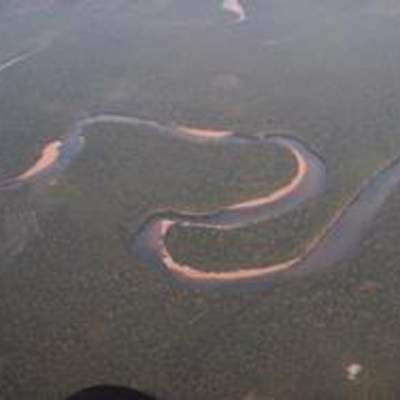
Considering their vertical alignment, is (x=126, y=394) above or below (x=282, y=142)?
above

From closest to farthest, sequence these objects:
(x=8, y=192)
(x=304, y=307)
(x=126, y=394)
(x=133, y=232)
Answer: (x=126, y=394)
(x=304, y=307)
(x=133, y=232)
(x=8, y=192)

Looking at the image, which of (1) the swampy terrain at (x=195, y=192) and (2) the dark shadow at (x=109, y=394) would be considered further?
(1) the swampy terrain at (x=195, y=192)

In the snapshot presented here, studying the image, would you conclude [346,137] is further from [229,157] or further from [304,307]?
[304,307]

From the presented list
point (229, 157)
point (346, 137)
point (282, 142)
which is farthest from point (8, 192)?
point (346, 137)

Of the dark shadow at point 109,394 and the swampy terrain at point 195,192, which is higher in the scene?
the dark shadow at point 109,394

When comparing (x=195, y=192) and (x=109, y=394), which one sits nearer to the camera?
(x=109, y=394)

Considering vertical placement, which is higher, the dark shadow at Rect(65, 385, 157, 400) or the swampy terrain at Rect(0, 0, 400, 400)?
the dark shadow at Rect(65, 385, 157, 400)

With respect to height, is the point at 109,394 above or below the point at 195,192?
above

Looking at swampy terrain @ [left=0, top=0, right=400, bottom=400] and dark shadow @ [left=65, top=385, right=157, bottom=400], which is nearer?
dark shadow @ [left=65, top=385, right=157, bottom=400]
